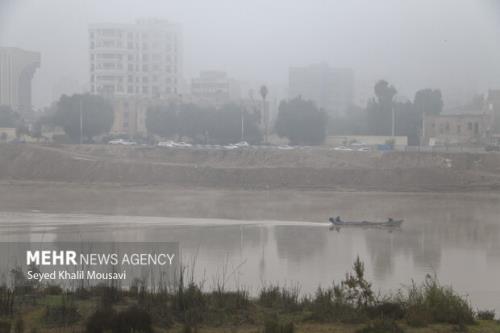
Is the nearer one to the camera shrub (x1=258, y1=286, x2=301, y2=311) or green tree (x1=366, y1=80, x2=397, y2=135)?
shrub (x1=258, y1=286, x2=301, y2=311)

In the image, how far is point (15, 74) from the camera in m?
107

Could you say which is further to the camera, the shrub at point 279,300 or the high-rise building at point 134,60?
the high-rise building at point 134,60

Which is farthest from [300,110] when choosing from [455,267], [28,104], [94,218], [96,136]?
[28,104]

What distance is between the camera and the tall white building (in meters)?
93.8

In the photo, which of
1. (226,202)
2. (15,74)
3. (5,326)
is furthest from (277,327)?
(15,74)

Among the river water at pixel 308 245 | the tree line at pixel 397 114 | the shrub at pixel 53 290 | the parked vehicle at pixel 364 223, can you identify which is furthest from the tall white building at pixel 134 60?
the shrub at pixel 53 290

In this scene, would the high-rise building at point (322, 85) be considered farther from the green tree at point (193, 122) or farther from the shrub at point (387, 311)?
the shrub at point (387, 311)

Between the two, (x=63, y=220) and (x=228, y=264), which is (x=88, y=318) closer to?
(x=228, y=264)

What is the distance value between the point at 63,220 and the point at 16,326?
16.7m

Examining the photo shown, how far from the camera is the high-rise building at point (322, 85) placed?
12775 cm

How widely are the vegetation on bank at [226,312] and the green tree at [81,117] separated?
169 feet

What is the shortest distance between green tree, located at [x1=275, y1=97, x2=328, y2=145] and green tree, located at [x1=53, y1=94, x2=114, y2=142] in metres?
14.6

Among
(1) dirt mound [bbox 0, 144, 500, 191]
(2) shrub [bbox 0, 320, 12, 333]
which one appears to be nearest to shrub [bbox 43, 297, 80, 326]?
(2) shrub [bbox 0, 320, 12, 333]

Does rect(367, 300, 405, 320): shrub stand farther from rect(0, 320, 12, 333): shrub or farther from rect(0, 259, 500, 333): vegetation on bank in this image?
rect(0, 320, 12, 333): shrub
